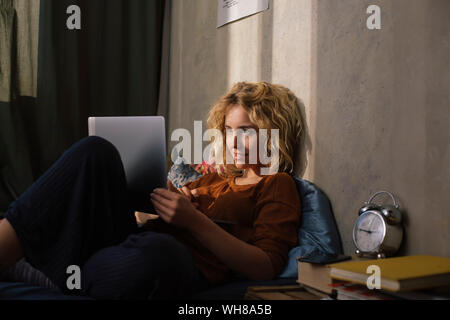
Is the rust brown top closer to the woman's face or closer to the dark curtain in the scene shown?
the woman's face

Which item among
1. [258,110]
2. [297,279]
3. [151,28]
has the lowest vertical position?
[297,279]

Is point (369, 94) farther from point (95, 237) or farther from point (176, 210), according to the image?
point (95, 237)

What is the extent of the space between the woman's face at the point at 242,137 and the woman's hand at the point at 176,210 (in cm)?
37

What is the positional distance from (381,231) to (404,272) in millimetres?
227

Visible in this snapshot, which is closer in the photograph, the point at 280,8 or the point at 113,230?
the point at 113,230

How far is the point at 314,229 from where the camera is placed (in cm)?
116

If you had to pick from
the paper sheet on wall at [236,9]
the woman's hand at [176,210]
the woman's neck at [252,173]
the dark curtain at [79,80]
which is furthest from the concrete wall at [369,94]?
the dark curtain at [79,80]

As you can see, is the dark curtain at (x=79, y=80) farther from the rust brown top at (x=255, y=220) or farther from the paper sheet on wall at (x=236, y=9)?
the rust brown top at (x=255, y=220)

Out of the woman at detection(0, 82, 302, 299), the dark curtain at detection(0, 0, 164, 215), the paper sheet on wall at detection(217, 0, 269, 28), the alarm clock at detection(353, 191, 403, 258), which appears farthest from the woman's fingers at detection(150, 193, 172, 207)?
the dark curtain at detection(0, 0, 164, 215)

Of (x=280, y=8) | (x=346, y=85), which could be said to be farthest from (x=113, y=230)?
(x=280, y=8)

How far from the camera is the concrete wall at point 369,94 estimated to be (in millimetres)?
908
